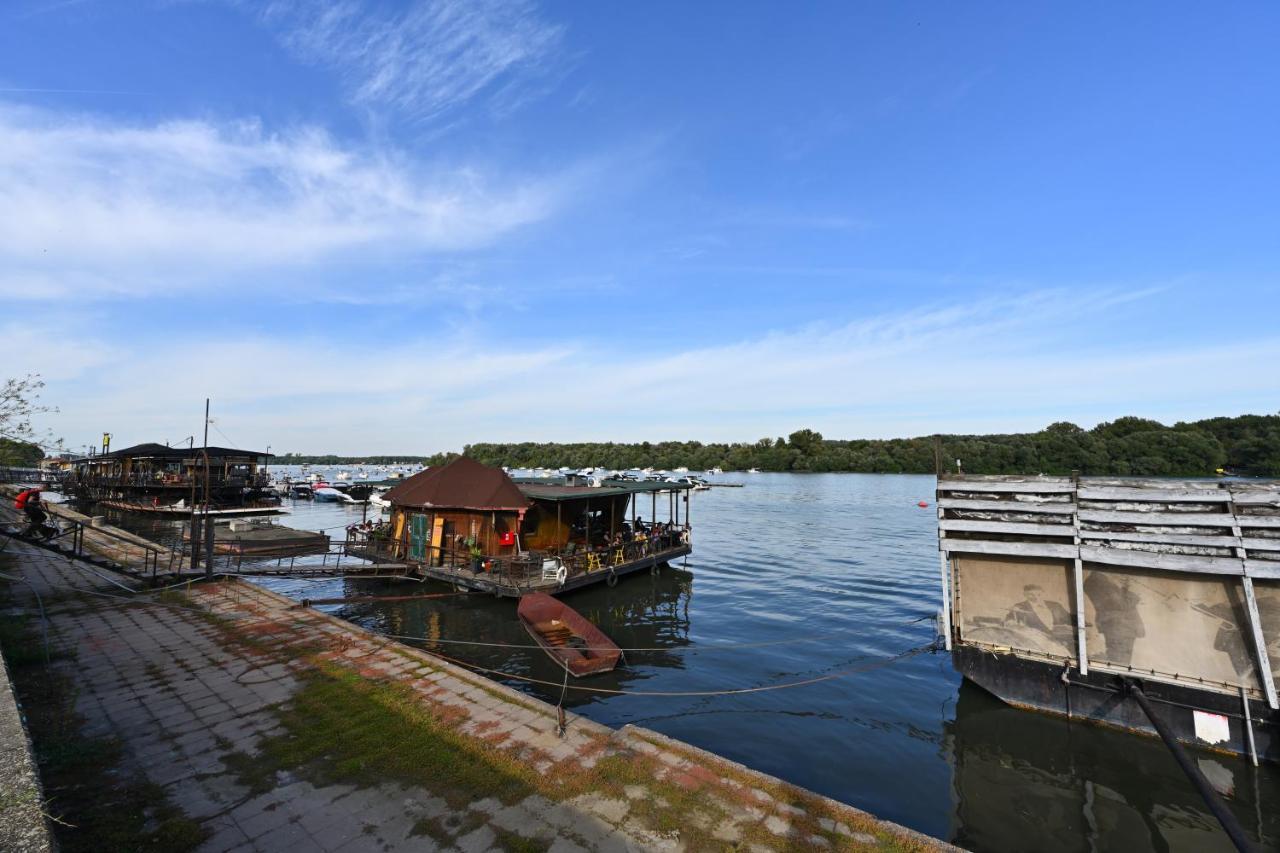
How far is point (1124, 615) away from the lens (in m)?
10.6

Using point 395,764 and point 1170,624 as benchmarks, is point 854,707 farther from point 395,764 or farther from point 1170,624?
point 395,764

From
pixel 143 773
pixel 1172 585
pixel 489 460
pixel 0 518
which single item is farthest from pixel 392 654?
pixel 489 460

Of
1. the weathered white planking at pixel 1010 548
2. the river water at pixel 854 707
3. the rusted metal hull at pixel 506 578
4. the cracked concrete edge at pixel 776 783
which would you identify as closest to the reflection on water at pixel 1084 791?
the river water at pixel 854 707

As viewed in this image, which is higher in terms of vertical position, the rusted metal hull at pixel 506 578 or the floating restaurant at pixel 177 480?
the floating restaurant at pixel 177 480

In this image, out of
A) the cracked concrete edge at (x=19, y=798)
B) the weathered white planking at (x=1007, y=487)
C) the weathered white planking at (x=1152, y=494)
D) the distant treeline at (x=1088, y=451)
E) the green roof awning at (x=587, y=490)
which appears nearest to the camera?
the cracked concrete edge at (x=19, y=798)

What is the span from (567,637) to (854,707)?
7.82 m

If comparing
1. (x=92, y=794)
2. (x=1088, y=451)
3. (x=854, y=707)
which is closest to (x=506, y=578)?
(x=854, y=707)

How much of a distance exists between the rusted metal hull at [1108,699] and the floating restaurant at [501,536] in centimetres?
1399

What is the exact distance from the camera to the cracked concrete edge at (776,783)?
20.5 ft

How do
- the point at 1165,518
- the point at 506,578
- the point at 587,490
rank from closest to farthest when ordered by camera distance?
1. the point at 1165,518
2. the point at 506,578
3. the point at 587,490

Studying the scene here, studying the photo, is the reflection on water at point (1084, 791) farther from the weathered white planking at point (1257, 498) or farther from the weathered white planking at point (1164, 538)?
the weathered white planking at point (1257, 498)

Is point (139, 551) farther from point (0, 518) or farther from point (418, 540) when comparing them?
point (418, 540)

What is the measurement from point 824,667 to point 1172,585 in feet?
27.2

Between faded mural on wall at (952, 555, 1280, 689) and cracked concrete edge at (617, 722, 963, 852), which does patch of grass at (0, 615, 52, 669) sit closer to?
cracked concrete edge at (617, 722, 963, 852)
